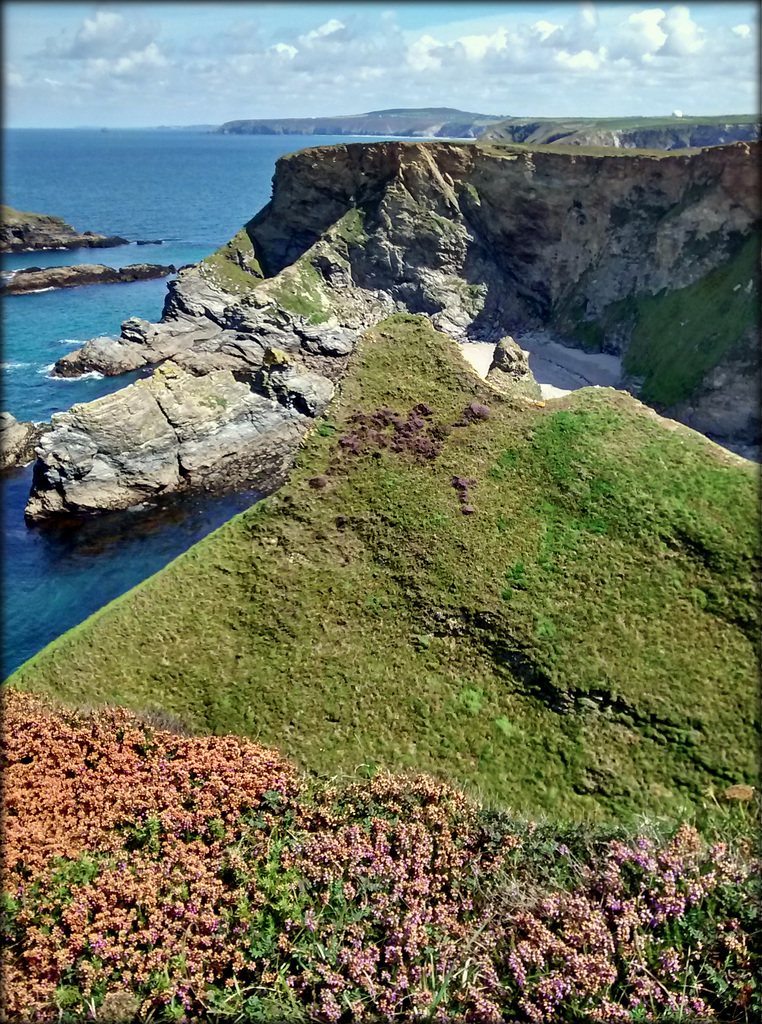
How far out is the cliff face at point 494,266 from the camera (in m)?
65.0

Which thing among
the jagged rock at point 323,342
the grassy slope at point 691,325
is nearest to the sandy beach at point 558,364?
the grassy slope at point 691,325

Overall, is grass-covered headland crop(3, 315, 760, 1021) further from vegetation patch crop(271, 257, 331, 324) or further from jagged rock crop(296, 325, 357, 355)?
vegetation patch crop(271, 257, 331, 324)

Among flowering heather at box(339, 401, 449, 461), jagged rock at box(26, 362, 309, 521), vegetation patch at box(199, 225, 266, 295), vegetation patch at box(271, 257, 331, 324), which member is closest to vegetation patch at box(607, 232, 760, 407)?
jagged rock at box(26, 362, 309, 521)

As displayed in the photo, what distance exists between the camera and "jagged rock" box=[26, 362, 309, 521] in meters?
51.1

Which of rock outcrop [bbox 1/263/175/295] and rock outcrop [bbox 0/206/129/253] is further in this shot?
rock outcrop [bbox 0/206/129/253]

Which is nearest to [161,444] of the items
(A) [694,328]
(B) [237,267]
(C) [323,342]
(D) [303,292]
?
(C) [323,342]

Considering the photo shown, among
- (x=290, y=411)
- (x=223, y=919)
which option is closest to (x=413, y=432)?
(x=223, y=919)

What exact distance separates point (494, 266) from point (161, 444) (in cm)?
5766

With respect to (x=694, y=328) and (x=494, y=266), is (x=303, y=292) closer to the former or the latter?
(x=494, y=266)

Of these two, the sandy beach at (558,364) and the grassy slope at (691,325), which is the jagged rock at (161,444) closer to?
the sandy beach at (558,364)

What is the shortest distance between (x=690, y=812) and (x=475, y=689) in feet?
24.7

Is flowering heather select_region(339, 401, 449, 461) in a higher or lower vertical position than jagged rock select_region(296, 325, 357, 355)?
lower

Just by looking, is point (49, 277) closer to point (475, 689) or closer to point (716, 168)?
point (716, 168)

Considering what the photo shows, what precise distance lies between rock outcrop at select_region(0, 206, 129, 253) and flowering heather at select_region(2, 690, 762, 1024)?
150 metres
